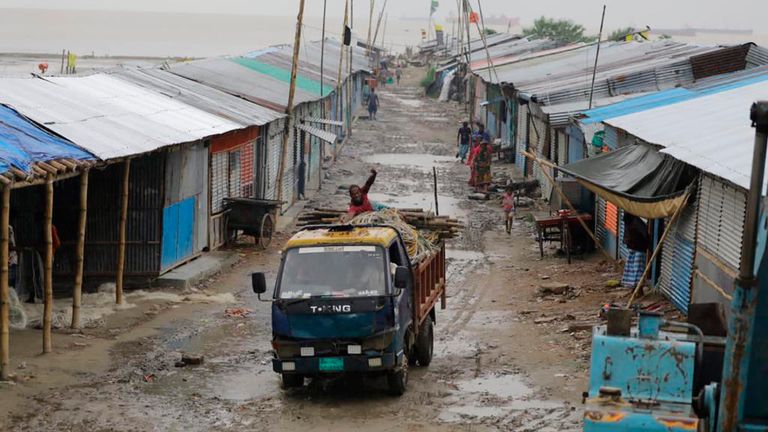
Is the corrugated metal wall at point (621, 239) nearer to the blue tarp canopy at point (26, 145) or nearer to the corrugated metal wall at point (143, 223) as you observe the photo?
the corrugated metal wall at point (143, 223)

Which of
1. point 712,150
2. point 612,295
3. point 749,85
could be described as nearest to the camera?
point 712,150

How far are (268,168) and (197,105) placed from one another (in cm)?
436

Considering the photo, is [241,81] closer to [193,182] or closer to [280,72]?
[280,72]

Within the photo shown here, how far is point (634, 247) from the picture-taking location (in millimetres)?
17922

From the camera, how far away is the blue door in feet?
65.0

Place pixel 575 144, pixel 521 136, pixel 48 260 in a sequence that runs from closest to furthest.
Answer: pixel 48 260, pixel 575 144, pixel 521 136

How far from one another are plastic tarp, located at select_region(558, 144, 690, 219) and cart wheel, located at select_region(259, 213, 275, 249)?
310 inches

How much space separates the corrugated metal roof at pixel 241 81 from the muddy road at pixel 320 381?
20.2 feet

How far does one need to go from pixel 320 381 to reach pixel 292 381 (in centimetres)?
74

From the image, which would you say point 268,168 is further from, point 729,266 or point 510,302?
point 729,266

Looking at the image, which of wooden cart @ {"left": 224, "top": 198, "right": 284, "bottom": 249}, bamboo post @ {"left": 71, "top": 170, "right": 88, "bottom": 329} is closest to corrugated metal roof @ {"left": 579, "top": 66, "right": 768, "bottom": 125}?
wooden cart @ {"left": 224, "top": 198, "right": 284, "bottom": 249}

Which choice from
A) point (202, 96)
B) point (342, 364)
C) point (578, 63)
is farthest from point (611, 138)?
point (578, 63)

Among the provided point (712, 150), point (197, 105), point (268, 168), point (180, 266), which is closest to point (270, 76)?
point (268, 168)

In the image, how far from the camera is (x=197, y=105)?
23.8 metres
